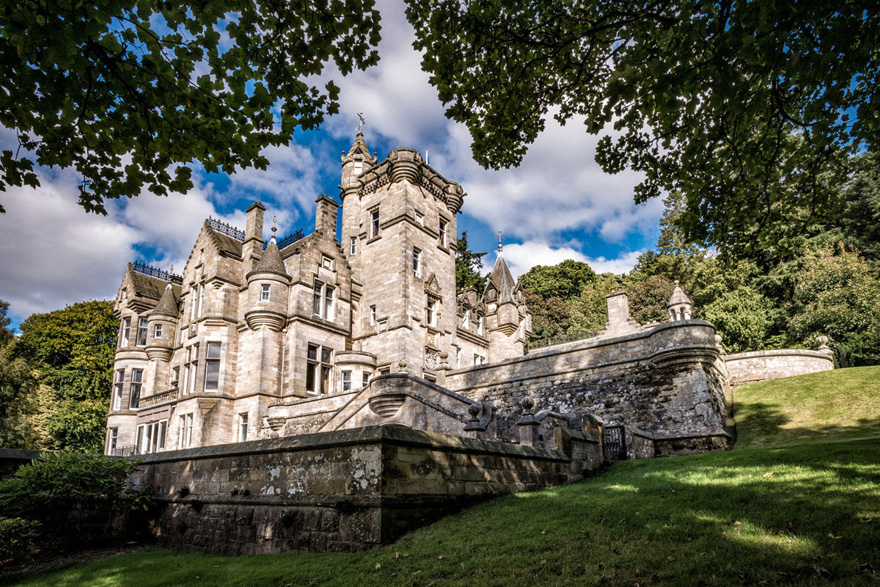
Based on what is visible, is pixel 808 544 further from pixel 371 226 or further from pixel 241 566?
pixel 371 226

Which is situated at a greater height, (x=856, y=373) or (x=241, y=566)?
(x=856, y=373)

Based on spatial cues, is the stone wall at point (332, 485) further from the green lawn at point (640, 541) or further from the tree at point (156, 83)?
the tree at point (156, 83)

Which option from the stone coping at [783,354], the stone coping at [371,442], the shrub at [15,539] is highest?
the stone coping at [783,354]

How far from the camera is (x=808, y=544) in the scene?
15.3 ft

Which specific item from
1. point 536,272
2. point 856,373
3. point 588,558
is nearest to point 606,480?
point 588,558

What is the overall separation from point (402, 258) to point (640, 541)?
24.6 metres

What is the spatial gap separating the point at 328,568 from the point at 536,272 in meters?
60.4

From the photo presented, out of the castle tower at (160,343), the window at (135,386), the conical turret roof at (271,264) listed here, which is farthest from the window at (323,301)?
the window at (135,386)

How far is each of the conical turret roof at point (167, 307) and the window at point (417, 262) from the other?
1632 centimetres

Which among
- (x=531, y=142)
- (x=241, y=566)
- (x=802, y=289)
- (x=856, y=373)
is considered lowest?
(x=241, y=566)

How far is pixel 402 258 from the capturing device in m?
29.2

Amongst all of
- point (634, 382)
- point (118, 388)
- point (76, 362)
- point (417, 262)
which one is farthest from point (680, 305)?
point (76, 362)

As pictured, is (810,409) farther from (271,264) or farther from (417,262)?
(271,264)

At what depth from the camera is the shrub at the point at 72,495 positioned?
30.4 feet
